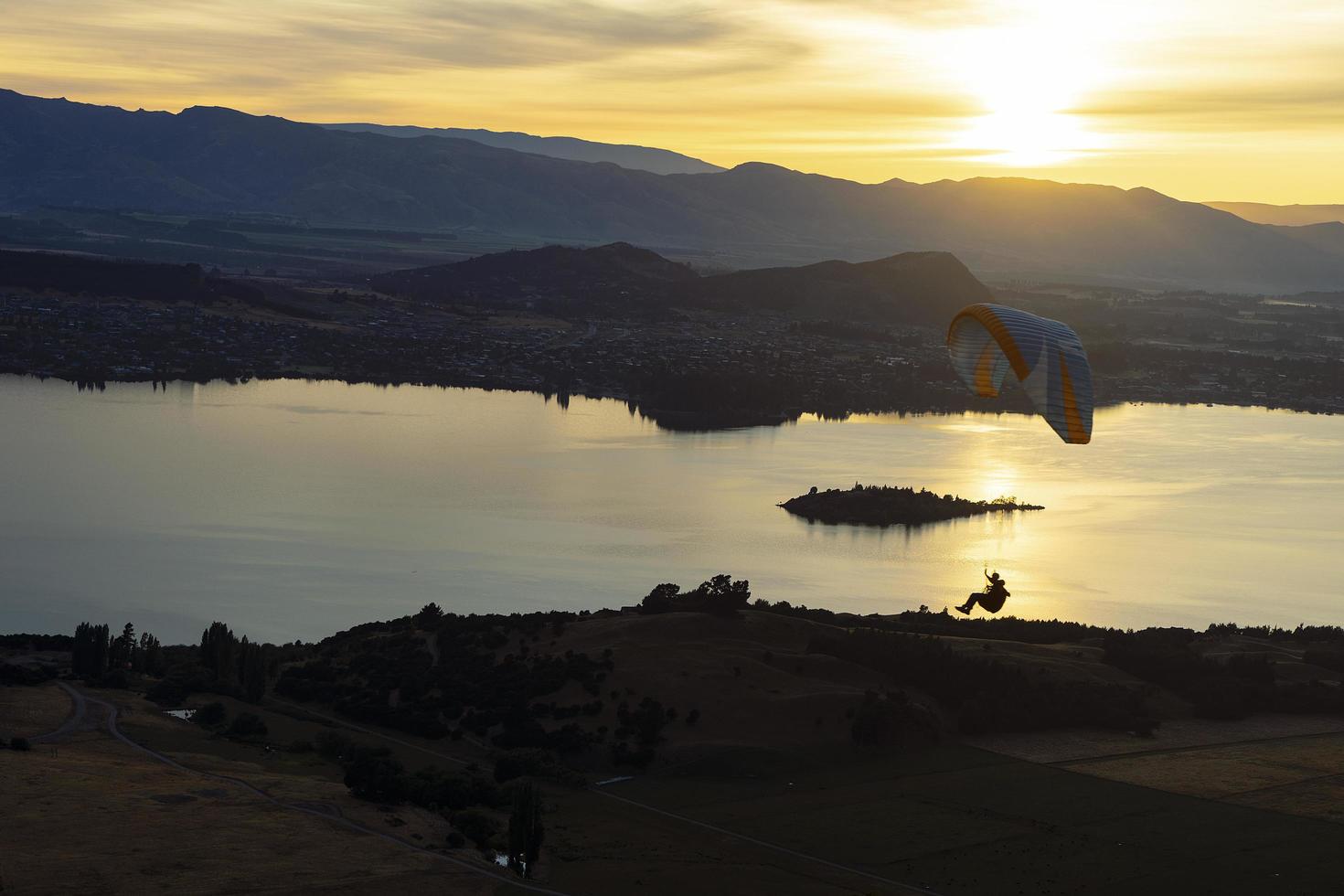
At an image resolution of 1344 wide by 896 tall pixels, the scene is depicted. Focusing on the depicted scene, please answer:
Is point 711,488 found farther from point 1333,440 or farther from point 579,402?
point 1333,440

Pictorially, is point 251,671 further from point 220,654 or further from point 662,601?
point 662,601

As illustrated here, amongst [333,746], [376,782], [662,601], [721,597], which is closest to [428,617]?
[662,601]

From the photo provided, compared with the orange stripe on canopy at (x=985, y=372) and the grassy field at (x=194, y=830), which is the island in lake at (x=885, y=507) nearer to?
the orange stripe on canopy at (x=985, y=372)

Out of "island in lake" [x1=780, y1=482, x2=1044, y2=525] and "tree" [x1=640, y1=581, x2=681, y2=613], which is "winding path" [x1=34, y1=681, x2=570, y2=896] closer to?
"tree" [x1=640, y1=581, x2=681, y2=613]

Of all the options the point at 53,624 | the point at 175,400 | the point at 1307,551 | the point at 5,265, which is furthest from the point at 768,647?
the point at 5,265

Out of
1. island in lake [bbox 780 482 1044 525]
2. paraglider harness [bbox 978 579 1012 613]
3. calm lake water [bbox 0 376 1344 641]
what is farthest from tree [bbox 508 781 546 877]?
island in lake [bbox 780 482 1044 525]
